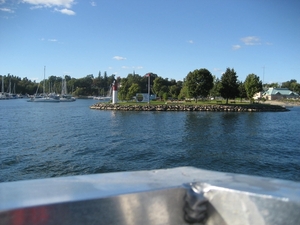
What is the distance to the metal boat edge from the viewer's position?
6.67 feet

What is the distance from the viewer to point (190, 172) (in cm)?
294

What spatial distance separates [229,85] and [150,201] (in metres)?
79.1

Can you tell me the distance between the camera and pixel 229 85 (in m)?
78.2

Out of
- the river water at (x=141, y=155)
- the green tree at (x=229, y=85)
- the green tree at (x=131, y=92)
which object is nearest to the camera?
the river water at (x=141, y=155)

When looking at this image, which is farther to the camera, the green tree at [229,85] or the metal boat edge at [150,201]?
the green tree at [229,85]

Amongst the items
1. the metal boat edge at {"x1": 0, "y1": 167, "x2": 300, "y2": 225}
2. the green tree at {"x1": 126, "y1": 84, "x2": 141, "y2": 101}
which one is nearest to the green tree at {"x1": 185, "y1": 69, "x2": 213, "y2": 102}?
the green tree at {"x1": 126, "y1": 84, "x2": 141, "y2": 101}

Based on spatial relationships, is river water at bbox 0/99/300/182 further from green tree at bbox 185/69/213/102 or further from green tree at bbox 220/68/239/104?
green tree at bbox 220/68/239/104

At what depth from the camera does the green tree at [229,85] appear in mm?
78062

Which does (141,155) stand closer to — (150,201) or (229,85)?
(150,201)

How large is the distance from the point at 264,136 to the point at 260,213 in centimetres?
2804

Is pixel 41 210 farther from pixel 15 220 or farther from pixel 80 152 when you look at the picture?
pixel 80 152

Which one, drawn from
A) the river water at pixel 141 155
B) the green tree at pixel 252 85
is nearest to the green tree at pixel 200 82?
the green tree at pixel 252 85

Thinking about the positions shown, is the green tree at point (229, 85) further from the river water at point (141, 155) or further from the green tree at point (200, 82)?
the river water at point (141, 155)

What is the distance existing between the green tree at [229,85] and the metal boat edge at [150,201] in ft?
252
